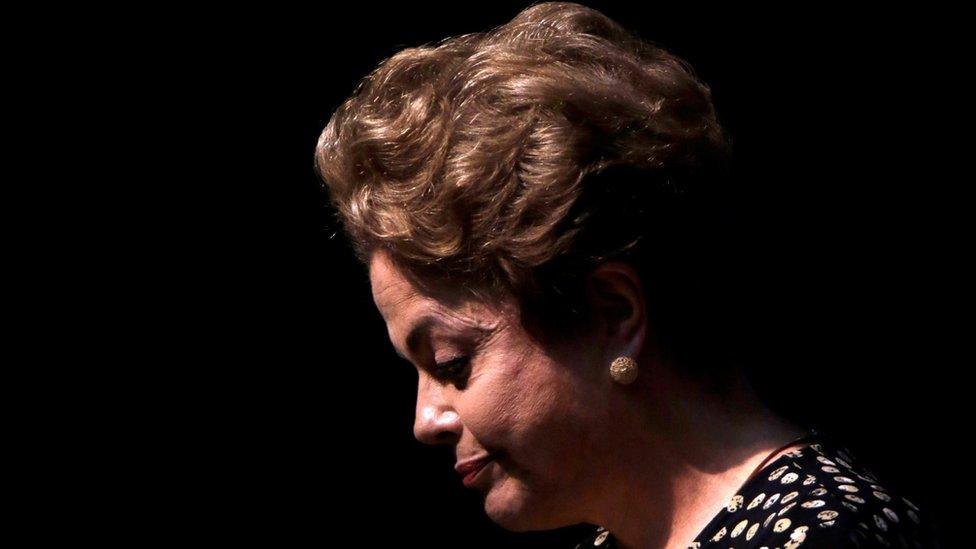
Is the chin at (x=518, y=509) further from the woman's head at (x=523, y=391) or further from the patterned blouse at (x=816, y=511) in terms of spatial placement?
the patterned blouse at (x=816, y=511)

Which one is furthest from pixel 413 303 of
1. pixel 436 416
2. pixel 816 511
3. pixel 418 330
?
pixel 816 511

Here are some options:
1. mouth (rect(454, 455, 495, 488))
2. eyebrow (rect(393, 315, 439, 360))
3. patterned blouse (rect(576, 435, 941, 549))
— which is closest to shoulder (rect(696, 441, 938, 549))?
patterned blouse (rect(576, 435, 941, 549))

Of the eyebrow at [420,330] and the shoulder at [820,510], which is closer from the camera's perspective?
the shoulder at [820,510]

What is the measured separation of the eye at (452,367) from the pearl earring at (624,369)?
18cm

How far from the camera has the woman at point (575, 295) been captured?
5.37 ft

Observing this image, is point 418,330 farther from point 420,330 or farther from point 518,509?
point 518,509

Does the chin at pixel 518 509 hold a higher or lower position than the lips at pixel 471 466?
lower

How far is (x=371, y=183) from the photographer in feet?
5.69

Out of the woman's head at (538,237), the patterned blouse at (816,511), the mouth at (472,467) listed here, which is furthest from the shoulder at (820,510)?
the mouth at (472,467)

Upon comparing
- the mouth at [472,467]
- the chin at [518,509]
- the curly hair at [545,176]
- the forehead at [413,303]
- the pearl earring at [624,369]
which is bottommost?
the chin at [518,509]

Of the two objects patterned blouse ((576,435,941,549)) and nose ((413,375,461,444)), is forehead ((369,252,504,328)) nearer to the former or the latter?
nose ((413,375,461,444))

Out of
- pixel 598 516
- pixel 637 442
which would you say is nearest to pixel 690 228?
pixel 637 442

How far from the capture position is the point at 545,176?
5.32 ft

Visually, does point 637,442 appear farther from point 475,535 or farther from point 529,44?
point 475,535
